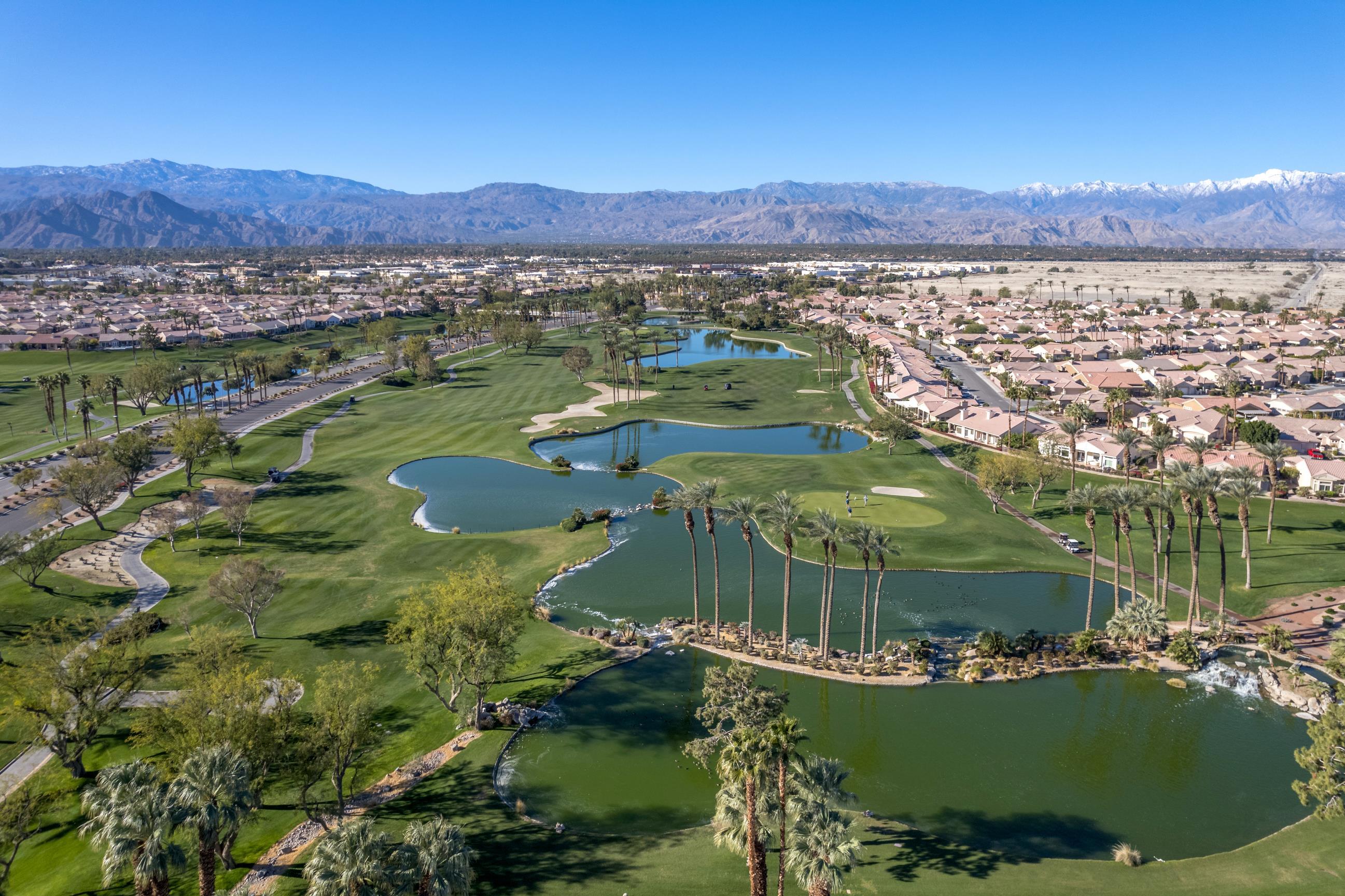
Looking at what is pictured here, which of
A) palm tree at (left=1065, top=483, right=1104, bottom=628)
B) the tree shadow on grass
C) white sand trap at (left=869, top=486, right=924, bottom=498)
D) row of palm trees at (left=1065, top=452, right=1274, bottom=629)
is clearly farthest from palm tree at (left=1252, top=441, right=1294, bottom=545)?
Answer: the tree shadow on grass

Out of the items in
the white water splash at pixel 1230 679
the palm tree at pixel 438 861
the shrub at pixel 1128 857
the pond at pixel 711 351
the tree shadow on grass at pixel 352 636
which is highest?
the pond at pixel 711 351

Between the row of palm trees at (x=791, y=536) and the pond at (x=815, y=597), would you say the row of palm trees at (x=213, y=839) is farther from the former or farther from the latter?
the pond at (x=815, y=597)

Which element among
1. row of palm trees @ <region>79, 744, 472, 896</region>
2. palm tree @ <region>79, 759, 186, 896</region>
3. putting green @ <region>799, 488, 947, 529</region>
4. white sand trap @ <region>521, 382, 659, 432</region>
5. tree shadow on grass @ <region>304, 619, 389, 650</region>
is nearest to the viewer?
row of palm trees @ <region>79, 744, 472, 896</region>

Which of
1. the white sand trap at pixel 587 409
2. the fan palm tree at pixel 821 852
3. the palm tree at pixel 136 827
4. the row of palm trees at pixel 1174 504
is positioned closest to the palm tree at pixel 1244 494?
the row of palm trees at pixel 1174 504

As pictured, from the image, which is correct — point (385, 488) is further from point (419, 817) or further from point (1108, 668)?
point (1108, 668)

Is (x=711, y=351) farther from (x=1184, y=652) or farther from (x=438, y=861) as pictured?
(x=438, y=861)

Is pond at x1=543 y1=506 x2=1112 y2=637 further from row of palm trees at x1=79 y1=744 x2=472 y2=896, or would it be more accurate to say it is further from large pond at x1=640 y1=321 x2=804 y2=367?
large pond at x1=640 y1=321 x2=804 y2=367
